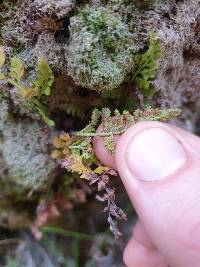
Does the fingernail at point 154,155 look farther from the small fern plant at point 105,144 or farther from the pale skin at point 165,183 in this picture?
the small fern plant at point 105,144

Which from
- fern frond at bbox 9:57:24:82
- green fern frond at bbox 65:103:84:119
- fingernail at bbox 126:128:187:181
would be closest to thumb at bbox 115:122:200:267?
fingernail at bbox 126:128:187:181

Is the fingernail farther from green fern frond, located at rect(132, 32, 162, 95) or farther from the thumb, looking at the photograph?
green fern frond, located at rect(132, 32, 162, 95)

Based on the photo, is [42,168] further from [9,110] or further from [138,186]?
[138,186]

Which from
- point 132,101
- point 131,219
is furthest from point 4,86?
point 131,219

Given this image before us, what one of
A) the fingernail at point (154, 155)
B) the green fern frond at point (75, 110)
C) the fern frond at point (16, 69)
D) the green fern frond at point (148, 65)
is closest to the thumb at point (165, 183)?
the fingernail at point (154, 155)

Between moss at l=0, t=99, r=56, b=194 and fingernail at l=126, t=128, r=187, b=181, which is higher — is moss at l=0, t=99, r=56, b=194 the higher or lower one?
the lower one
